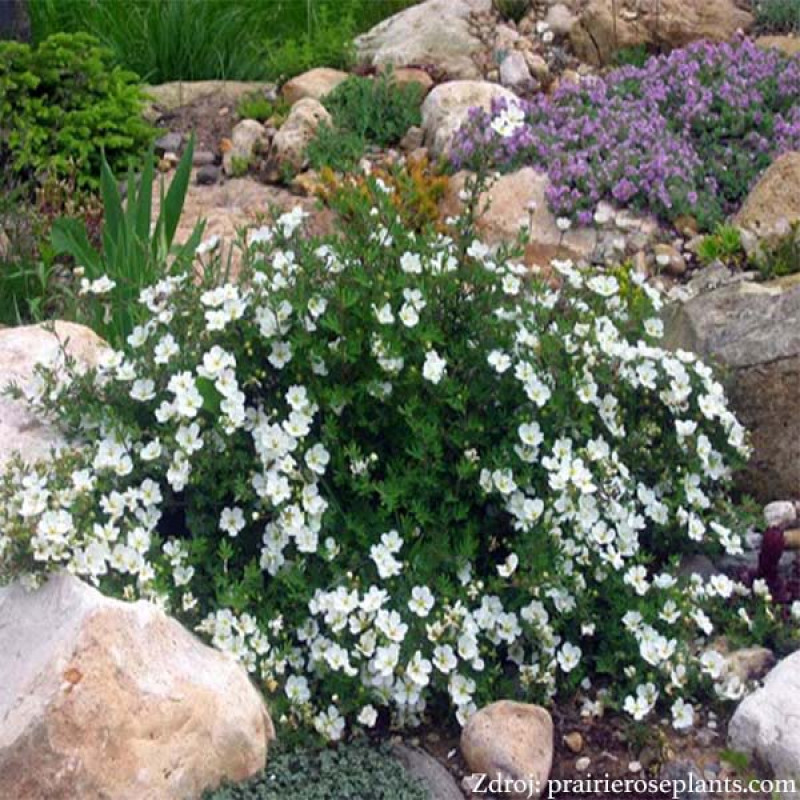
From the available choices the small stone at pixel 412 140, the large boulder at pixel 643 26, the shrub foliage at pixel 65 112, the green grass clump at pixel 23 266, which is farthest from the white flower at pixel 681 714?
the large boulder at pixel 643 26

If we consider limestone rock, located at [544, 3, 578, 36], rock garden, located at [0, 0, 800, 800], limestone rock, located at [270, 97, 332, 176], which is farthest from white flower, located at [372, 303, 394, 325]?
limestone rock, located at [544, 3, 578, 36]

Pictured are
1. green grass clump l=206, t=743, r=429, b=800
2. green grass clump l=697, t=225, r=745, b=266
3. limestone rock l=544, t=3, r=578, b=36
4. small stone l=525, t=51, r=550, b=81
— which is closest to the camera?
green grass clump l=206, t=743, r=429, b=800

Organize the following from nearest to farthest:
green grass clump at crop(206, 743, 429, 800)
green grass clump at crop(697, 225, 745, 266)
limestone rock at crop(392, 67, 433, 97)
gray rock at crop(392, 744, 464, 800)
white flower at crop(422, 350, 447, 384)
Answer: green grass clump at crop(206, 743, 429, 800), gray rock at crop(392, 744, 464, 800), white flower at crop(422, 350, 447, 384), green grass clump at crop(697, 225, 745, 266), limestone rock at crop(392, 67, 433, 97)

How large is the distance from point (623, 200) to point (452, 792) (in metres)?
3.43

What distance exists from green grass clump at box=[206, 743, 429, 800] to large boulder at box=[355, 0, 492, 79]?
4.98 meters

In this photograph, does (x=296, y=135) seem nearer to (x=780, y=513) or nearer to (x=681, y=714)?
(x=780, y=513)

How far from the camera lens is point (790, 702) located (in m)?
3.71

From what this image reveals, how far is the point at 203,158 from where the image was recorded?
25.1 feet

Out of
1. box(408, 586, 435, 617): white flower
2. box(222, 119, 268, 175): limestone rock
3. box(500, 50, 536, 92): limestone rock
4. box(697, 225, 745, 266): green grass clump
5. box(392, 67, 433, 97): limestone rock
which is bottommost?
box(222, 119, 268, 175): limestone rock

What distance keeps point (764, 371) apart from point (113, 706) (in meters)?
2.35

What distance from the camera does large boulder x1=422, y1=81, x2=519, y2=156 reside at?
7191 mm

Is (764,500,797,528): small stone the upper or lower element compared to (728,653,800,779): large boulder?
lower

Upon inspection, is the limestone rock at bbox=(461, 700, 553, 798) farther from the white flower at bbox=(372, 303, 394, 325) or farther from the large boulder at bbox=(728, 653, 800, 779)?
the white flower at bbox=(372, 303, 394, 325)

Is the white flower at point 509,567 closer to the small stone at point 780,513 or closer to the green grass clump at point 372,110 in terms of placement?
the small stone at point 780,513
